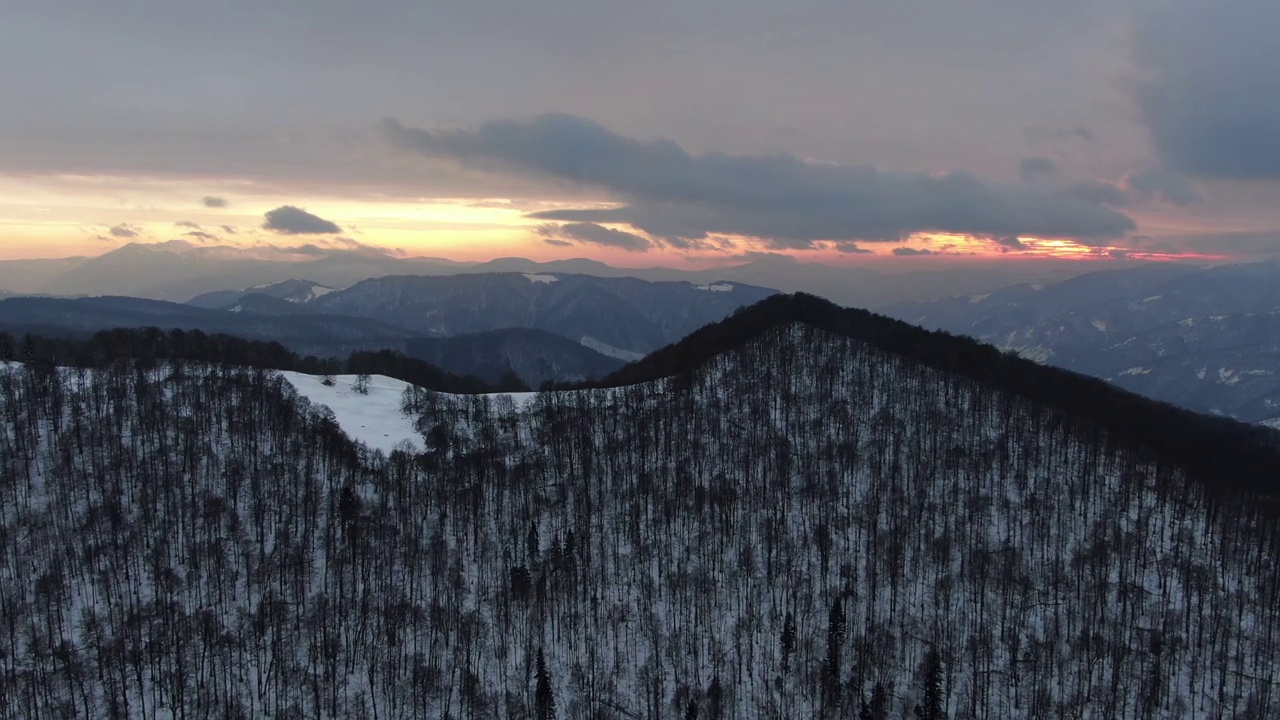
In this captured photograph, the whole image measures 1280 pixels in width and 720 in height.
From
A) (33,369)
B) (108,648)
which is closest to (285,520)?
(108,648)

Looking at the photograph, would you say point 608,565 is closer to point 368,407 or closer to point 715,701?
point 715,701

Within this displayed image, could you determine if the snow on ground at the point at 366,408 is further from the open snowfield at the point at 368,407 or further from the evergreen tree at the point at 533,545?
the evergreen tree at the point at 533,545

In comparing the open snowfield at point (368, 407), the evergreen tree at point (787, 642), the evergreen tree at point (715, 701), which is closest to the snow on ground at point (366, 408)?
the open snowfield at point (368, 407)

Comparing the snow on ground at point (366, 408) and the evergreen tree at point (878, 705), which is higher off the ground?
the snow on ground at point (366, 408)

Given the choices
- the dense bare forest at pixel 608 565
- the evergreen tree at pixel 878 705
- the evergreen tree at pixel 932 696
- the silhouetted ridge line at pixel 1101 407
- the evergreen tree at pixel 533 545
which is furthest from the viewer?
the silhouetted ridge line at pixel 1101 407

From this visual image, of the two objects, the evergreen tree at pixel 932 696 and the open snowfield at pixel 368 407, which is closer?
the evergreen tree at pixel 932 696

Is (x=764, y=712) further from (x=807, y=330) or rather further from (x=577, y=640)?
(x=807, y=330)

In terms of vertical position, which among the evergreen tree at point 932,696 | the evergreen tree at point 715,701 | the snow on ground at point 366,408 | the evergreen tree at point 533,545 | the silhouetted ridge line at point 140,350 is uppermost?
the silhouetted ridge line at point 140,350

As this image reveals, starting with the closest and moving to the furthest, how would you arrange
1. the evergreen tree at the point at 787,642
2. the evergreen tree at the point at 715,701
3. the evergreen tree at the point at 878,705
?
the evergreen tree at the point at 878,705 < the evergreen tree at the point at 715,701 < the evergreen tree at the point at 787,642

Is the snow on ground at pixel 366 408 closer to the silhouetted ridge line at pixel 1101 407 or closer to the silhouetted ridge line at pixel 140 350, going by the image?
the silhouetted ridge line at pixel 140 350
